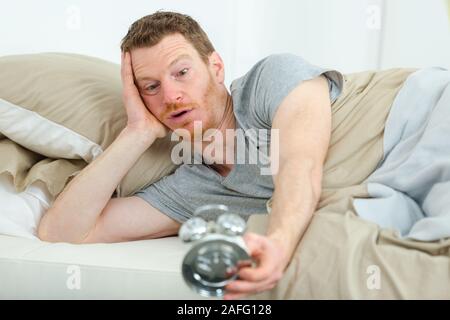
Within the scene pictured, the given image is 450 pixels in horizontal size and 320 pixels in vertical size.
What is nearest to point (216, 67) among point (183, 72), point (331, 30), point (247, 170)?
point (183, 72)

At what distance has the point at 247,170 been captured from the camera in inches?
51.4

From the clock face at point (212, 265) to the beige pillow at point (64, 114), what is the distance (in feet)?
2.16

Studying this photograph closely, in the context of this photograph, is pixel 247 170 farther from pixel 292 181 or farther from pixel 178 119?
pixel 292 181

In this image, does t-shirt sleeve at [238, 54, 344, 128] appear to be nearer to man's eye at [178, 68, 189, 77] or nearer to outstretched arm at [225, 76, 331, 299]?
outstretched arm at [225, 76, 331, 299]

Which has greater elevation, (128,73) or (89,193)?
(128,73)

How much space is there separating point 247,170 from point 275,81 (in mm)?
202

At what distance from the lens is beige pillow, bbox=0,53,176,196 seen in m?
1.35

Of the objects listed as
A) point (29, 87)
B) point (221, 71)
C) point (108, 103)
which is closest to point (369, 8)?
point (221, 71)

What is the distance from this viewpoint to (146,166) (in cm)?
141

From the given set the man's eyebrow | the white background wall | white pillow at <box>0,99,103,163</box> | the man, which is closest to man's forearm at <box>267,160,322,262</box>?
the man

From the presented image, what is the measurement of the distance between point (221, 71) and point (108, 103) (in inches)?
10.9

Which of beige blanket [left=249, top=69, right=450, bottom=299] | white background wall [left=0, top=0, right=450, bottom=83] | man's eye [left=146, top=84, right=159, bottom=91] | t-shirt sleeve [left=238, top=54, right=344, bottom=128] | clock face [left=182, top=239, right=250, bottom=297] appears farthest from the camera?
white background wall [left=0, top=0, right=450, bottom=83]

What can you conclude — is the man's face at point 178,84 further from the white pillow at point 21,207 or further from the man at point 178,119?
the white pillow at point 21,207
